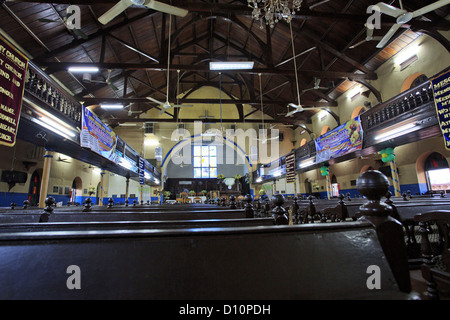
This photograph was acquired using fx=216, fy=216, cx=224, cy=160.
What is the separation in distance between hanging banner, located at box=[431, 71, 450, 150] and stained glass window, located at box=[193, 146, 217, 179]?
51.2 feet

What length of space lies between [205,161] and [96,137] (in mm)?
12773

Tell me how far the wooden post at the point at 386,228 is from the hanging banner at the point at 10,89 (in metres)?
4.89

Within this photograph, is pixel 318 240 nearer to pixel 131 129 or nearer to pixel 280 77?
pixel 280 77

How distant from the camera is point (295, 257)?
2.20 feet

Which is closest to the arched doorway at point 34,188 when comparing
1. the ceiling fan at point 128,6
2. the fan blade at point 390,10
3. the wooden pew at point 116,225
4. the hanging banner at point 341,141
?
the ceiling fan at point 128,6

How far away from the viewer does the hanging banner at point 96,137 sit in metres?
5.91

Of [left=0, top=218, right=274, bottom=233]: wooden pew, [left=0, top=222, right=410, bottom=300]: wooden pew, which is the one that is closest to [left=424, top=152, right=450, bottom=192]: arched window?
[left=0, top=218, right=274, bottom=233]: wooden pew

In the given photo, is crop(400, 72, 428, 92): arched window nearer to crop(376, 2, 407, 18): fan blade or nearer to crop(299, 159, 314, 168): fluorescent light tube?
crop(376, 2, 407, 18): fan blade

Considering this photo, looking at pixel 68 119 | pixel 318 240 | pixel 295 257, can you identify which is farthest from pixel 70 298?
pixel 68 119

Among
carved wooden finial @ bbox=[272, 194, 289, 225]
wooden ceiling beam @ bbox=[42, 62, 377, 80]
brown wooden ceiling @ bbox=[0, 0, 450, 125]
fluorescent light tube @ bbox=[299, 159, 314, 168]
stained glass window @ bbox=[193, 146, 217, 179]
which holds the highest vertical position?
brown wooden ceiling @ bbox=[0, 0, 450, 125]

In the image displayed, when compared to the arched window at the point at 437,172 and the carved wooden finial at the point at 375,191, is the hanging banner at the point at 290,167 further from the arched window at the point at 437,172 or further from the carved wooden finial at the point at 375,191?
the carved wooden finial at the point at 375,191

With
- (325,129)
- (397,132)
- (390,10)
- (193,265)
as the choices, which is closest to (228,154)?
(325,129)

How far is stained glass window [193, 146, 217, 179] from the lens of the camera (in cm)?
1889
